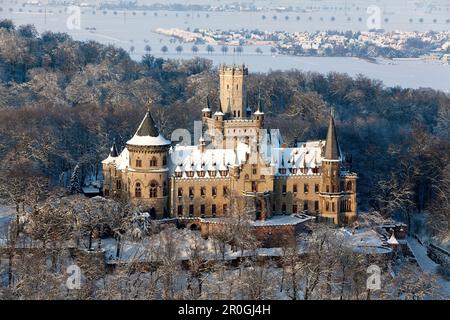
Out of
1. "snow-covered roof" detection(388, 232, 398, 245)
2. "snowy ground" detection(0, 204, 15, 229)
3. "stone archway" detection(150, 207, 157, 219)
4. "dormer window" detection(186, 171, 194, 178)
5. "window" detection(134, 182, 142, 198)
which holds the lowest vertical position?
"snow-covered roof" detection(388, 232, 398, 245)

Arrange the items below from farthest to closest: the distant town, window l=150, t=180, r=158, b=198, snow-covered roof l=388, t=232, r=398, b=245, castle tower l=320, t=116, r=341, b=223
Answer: the distant town, castle tower l=320, t=116, r=341, b=223, window l=150, t=180, r=158, b=198, snow-covered roof l=388, t=232, r=398, b=245

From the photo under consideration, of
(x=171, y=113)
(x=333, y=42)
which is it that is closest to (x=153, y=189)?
(x=171, y=113)

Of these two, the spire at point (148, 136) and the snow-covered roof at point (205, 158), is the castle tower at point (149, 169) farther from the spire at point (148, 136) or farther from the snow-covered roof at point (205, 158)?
the snow-covered roof at point (205, 158)

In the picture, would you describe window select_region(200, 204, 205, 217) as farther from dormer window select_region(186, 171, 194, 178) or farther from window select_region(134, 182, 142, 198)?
window select_region(134, 182, 142, 198)

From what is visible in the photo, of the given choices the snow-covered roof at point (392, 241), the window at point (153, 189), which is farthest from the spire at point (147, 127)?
the snow-covered roof at point (392, 241)

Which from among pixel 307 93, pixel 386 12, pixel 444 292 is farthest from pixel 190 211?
pixel 386 12

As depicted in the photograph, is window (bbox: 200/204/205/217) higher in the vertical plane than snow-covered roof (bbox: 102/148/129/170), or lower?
lower

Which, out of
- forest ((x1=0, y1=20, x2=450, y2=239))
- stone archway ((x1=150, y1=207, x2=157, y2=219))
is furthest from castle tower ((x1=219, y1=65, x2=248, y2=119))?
stone archway ((x1=150, y1=207, x2=157, y2=219))

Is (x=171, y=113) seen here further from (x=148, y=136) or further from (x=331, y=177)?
(x=331, y=177)
